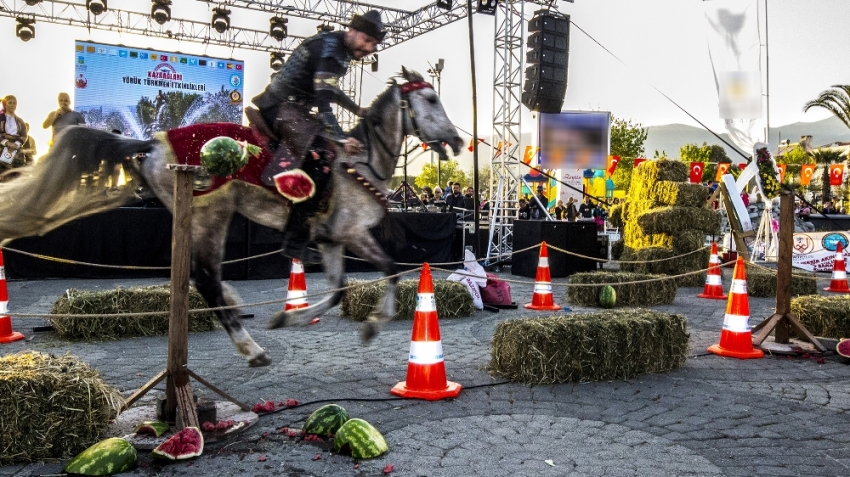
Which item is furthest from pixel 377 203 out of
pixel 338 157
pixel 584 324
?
pixel 584 324

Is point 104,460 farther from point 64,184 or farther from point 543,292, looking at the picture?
point 543,292

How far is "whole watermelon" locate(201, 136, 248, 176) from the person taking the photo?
3.81 metres

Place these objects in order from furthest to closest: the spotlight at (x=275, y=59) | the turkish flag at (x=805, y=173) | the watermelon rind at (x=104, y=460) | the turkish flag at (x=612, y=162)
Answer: the turkish flag at (x=805, y=173)
the turkish flag at (x=612, y=162)
the spotlight at (x=275, y=59)
the watermelon rind at (x=104, y=460)

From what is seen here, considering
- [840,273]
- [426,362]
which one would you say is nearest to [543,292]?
[426,362]

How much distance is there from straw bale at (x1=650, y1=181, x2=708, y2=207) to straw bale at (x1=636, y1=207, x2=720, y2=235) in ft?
0.69

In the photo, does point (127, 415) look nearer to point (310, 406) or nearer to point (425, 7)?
point (310, 406)

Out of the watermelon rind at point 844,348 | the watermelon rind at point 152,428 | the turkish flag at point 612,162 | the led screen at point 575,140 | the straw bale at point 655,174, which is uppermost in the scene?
the led screen at point 575,140

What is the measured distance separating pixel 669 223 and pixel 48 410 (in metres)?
12.4

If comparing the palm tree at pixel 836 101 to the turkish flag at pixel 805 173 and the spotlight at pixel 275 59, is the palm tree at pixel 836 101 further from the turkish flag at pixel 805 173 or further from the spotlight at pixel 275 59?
the spotlight at pixel 275 59

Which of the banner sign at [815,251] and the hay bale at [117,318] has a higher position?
the banner sign at [815,251]

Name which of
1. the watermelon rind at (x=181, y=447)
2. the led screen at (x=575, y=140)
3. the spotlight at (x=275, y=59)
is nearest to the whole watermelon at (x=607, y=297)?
the watermelon rind at (x=181, y=447)

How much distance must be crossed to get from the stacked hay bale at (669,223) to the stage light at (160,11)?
14590 millimetres

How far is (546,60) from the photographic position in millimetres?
13258

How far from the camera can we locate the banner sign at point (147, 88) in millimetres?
18094
